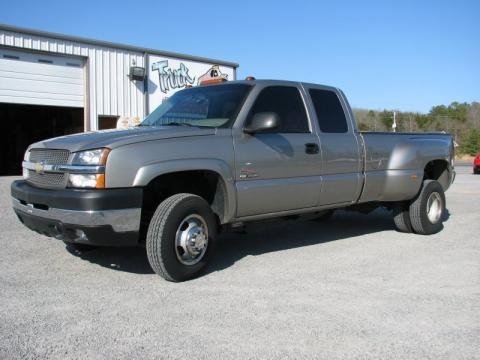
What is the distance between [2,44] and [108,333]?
13.9 meters

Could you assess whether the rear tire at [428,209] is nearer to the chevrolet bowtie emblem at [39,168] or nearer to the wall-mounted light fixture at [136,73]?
the chevrolet bowtie emblem at [39,168]

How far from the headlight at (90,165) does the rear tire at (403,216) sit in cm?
455

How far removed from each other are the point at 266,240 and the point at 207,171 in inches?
83.4

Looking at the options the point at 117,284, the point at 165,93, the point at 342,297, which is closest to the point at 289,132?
the point at 342,297

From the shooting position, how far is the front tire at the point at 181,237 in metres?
4.34

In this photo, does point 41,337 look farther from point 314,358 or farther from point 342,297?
point 342,297

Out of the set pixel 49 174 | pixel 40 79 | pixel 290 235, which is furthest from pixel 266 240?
pixel 40 79

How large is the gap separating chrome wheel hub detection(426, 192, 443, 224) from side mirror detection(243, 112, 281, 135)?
337 cm

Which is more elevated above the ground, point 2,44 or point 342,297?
point 2,44

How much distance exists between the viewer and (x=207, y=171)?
4.76 m

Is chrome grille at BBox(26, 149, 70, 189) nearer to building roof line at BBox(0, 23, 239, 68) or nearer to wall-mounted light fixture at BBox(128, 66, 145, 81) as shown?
building roof line at BBox(0, 23, 239, 68)

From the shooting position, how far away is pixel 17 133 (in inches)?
922

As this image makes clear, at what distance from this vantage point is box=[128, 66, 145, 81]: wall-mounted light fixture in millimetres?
17844

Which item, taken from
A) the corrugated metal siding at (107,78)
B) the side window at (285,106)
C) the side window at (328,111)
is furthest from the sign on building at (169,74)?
the side window at (285,106)
